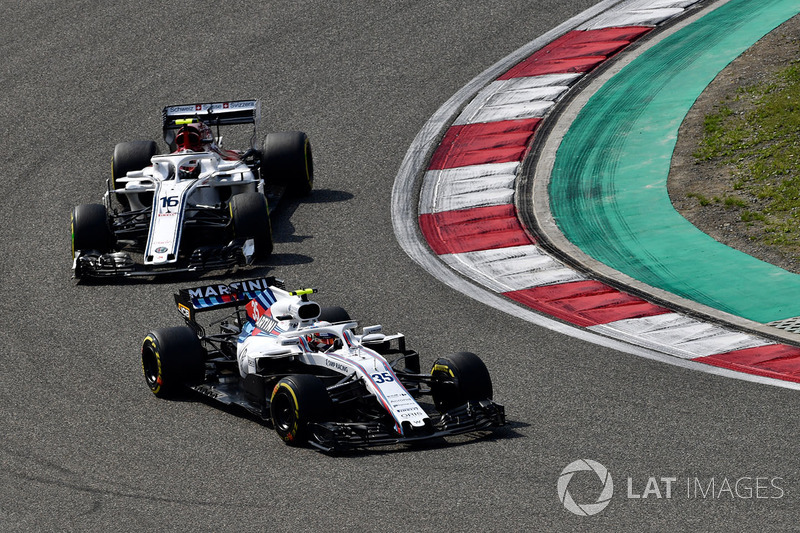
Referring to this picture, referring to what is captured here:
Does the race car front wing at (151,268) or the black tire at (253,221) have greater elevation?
the black tire at (253,221)

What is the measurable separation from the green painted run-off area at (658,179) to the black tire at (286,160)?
398 centimetres

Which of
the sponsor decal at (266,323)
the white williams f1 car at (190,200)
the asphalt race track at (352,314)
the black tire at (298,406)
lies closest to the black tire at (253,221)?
the white williams f1 car at (190,200)

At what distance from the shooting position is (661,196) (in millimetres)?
17578

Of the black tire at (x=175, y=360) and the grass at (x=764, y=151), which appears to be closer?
the black tire at (x=175, y=360)

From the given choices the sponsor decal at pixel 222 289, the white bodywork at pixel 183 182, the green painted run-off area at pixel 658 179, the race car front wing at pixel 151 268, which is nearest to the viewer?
the sponsor decal at pixel 222 289

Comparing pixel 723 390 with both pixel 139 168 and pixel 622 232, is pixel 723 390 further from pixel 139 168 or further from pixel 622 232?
pixel 139 168

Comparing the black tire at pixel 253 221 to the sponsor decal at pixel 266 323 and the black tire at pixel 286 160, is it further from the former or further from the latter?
the sponsor decal at pixel 266 323

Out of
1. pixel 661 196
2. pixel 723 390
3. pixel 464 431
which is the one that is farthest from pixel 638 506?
pixel 661 196

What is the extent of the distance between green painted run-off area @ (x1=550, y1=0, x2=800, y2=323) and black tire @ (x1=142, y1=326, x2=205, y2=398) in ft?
21.1

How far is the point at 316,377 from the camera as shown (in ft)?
33.9

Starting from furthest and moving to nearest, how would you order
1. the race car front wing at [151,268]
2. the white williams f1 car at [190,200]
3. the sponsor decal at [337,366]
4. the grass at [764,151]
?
the grass at [764,151], the white williams f1 car at [190,200], the race car front wing at [151,268], the sponsor decal at [337,366]

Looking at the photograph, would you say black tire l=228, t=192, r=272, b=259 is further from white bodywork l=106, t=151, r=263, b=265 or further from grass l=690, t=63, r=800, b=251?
grass l=690, t=63, r=800, b=251

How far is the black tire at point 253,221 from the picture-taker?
629 inches

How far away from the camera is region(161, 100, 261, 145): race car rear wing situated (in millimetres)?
18062
